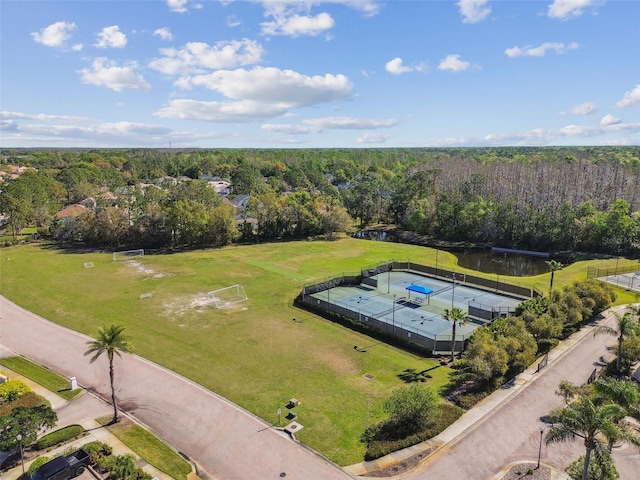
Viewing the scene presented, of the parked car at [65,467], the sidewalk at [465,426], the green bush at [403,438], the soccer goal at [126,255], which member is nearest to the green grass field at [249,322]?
the green bush at [403,438]

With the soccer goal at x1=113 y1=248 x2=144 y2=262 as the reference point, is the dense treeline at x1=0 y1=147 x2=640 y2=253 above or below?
above

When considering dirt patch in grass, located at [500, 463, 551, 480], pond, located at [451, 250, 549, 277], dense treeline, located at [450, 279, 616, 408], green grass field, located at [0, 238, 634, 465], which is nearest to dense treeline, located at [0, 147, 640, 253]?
pond, located at [451, 250, 549, 277]

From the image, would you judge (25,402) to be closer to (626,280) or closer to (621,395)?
(621,395)

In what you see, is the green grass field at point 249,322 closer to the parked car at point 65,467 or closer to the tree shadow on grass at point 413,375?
the tree shadow on grass at point 413,375

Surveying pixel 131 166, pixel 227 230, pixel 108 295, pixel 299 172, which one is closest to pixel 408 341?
A: pixel 108 295

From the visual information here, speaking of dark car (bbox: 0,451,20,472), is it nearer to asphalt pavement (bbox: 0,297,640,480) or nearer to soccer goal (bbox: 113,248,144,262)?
asphalt pavement (bbox: 0,297,640,480)
